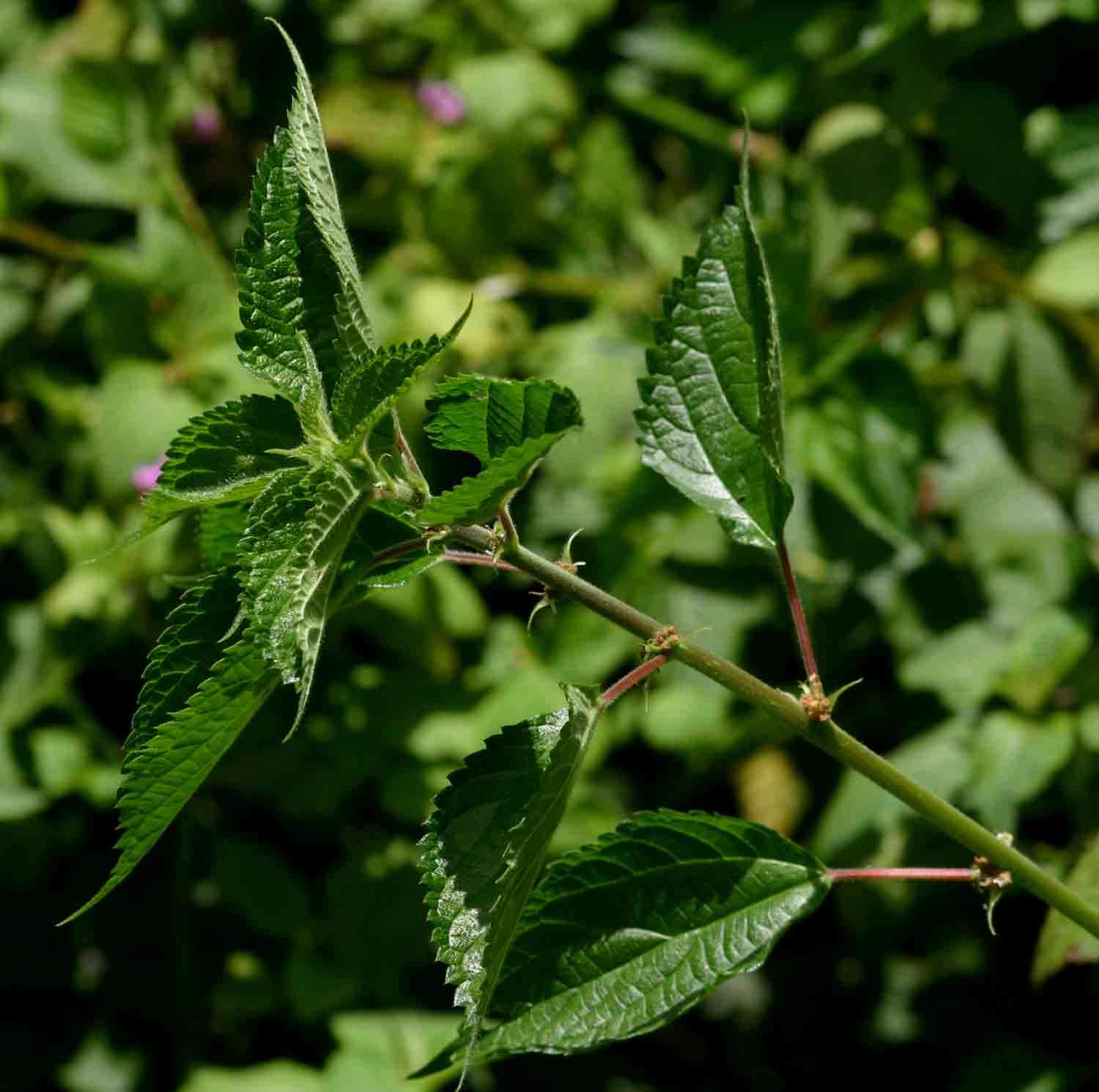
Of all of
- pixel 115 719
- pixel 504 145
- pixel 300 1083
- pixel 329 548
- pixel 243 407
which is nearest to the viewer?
pixel 329 548

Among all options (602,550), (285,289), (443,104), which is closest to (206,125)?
(443,104)

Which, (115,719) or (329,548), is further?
(115,719)

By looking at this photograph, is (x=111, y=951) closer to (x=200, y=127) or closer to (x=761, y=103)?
(x=200, y=127)

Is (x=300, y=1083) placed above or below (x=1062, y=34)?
below

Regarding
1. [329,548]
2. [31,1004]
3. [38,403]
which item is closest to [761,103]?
[38,403]

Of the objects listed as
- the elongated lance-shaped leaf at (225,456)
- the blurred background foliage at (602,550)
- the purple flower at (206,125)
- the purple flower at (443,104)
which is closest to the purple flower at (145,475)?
the blurred background foliage at (602,550)

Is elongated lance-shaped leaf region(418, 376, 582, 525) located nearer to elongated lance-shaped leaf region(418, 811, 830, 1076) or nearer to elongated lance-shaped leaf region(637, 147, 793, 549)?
elongated lance-shaped leaf region(637, 147, 793, 549)

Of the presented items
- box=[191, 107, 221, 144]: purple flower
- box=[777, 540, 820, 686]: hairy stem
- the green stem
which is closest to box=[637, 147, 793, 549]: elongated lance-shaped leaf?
box=[777, 540, 820, 686]: hairy stem
